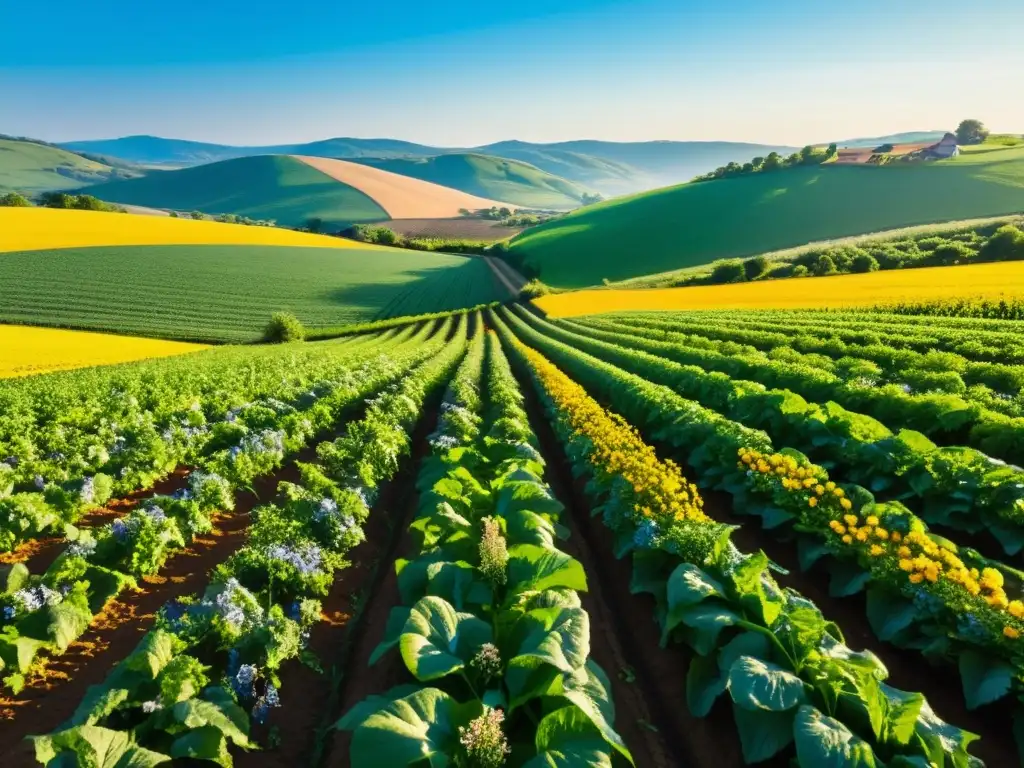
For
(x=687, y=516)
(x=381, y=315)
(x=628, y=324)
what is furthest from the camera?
(x=381, y=315)

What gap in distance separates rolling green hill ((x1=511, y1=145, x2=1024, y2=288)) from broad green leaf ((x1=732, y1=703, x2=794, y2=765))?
2816 inches

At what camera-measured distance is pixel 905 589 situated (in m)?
5.75

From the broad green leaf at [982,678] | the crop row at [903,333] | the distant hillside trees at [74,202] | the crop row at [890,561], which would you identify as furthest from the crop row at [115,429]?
the distant hillside trees at [74,202]

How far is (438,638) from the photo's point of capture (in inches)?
187

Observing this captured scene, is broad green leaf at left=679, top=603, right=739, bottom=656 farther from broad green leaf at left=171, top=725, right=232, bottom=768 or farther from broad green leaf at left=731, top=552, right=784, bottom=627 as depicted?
broad green leaf at left=171, top=725, right=232, bottom=768

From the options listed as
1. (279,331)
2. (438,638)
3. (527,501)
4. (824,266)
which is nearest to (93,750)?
(438,638)

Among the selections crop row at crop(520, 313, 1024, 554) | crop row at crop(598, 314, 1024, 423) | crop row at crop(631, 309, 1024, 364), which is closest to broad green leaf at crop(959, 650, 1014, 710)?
crop row at crop(520, 313, 1024, 554)

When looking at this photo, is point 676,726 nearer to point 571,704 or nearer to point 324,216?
point 571,704

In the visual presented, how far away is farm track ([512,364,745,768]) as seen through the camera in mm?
5199

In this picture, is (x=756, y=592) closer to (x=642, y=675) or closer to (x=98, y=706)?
(x=642, y=675)

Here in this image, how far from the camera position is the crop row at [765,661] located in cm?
387

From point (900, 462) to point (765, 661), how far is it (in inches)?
203

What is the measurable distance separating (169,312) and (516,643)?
57.5 metres

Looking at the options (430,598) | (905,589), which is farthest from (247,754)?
(905,589)
